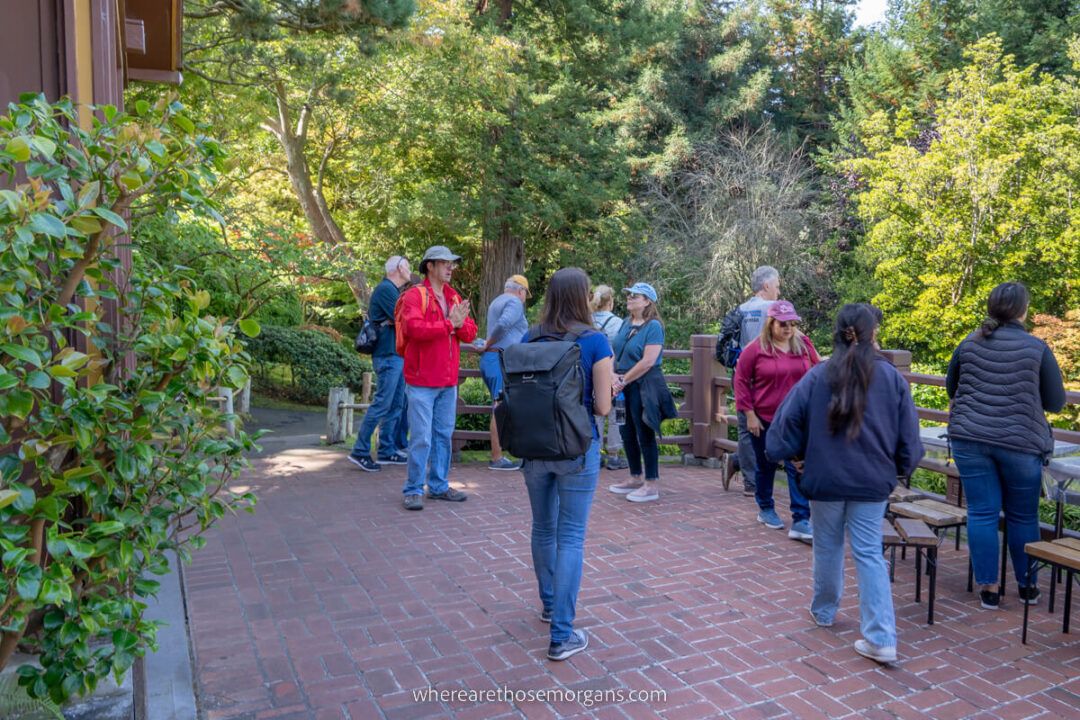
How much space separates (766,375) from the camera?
5.93 meters

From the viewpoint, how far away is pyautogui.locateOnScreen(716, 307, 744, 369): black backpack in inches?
275

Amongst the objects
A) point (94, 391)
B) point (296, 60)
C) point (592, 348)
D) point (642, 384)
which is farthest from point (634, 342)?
point (296, 60)

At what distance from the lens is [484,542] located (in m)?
5.90

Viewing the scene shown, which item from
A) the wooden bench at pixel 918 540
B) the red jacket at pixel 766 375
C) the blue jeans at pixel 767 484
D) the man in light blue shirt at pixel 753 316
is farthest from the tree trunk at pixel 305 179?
the wooden bench at pixel 918 540

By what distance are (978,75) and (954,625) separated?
19.0m

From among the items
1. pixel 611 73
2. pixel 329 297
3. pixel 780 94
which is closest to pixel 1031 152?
pixel 611 73

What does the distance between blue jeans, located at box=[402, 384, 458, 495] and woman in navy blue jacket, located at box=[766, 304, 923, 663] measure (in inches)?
128

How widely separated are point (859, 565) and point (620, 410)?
3.14 metres

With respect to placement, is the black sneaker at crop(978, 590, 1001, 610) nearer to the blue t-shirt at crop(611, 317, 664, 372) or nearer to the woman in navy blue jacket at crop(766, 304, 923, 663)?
the woman in navy blue jacket at crop(766, 304, 923, 663)

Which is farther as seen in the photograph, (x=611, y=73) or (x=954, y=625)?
(x=611, y=73)

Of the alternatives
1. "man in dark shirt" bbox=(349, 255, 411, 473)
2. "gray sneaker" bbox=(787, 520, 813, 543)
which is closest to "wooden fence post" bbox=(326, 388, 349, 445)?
"man in dark shirt" bbox=(349, 255, 411, 473)

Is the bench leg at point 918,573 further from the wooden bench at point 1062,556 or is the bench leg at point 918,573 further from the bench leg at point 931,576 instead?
the wooden bench at point 1062,556

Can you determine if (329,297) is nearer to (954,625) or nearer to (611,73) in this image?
(611,73)

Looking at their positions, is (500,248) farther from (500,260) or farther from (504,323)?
(504,323)
